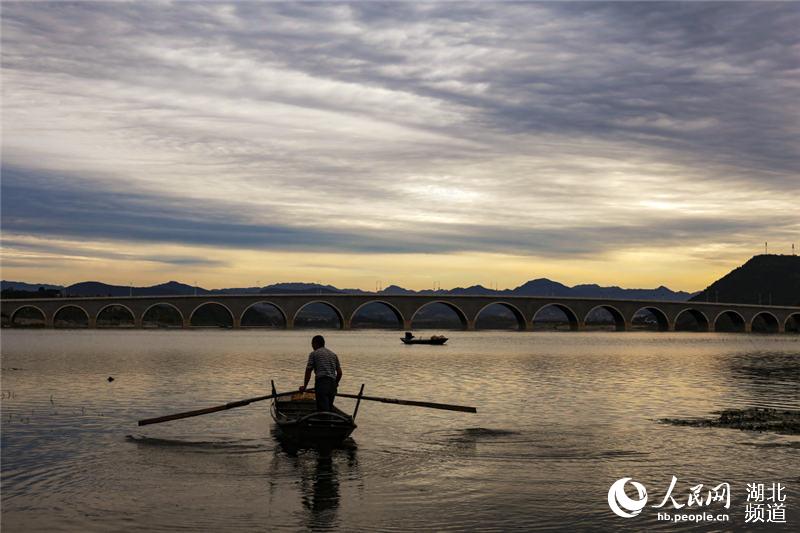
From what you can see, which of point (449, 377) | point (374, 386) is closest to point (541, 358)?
point (449, 377)

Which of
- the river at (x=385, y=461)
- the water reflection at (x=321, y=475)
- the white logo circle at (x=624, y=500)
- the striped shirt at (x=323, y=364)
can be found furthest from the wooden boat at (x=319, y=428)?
the white logo circle at (x=624, y=500)

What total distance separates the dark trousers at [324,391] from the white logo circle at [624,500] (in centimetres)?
893

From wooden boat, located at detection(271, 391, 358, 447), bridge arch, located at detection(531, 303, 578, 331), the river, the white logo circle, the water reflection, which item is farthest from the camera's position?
bridge arch, located at detection(531, 303, 578, 331)

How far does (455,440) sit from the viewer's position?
980 inches

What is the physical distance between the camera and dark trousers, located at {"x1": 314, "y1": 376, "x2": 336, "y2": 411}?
2441cm

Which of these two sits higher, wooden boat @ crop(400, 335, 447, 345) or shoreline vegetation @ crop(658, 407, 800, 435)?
shoreline vegetation @ crop(658, 407, 800, 435)

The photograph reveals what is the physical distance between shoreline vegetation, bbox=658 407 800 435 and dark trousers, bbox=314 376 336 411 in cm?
1189

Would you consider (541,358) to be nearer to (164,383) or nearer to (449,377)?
(449,377)

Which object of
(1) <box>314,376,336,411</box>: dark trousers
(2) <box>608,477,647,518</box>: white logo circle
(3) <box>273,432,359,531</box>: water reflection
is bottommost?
(3) <box>273,432,359,531</box>: water reflection

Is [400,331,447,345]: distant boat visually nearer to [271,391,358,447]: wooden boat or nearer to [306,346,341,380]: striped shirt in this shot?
[306,346,341,380]: striped shirt

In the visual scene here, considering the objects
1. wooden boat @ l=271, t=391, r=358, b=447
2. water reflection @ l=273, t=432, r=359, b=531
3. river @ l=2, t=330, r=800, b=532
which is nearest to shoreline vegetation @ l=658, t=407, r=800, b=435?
river @ l=2, t=330, r=800, b=532

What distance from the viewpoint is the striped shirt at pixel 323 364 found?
2455 centimetres

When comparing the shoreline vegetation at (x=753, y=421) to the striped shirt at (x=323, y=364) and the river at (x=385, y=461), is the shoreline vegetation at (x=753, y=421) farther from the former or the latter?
the striped shirt at (x=323, y=364)

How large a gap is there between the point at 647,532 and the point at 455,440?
33.9ft
